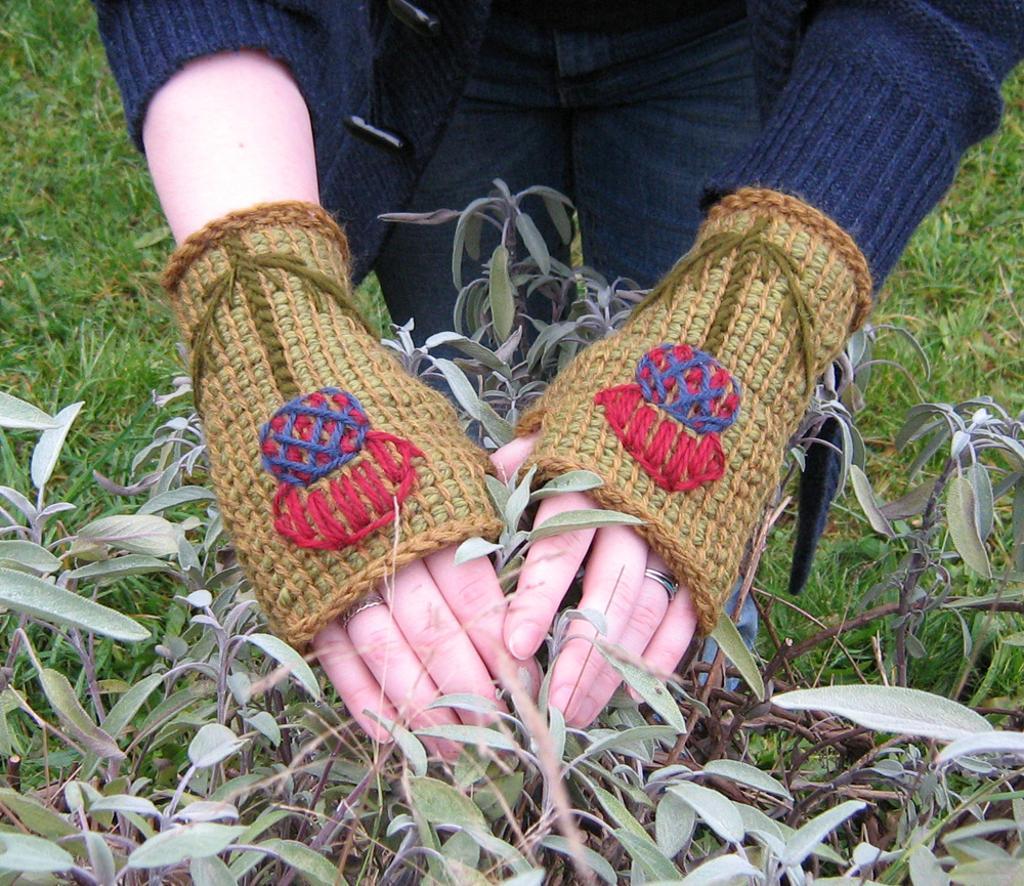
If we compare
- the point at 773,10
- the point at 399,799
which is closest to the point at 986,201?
the point at 773,10

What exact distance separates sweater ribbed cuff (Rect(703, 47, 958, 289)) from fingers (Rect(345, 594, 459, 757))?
48 centimetres

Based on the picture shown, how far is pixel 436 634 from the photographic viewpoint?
2.23 ft

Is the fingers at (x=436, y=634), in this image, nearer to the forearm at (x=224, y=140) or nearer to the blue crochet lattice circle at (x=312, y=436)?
the blue crochet lattice circle at (x=312, y=436)

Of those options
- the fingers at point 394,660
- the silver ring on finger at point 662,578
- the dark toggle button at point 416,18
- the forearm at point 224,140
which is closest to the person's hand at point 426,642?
the fingers at point 394,660

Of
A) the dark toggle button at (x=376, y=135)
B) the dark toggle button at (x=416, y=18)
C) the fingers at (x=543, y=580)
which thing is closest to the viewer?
the fingers at (x=543, y=580)

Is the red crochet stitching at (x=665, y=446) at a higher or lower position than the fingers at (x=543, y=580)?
higher

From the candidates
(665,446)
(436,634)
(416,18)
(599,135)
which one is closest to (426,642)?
(436,634)

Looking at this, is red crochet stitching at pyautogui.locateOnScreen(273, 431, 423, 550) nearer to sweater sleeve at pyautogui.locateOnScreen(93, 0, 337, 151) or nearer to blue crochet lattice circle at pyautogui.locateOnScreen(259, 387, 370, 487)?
blue crochet lattice circle at pyautogui.locateOnScreen(259, 387, 370, 487)

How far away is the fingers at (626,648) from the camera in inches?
27.1

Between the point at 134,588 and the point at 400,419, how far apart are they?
0.81 meters

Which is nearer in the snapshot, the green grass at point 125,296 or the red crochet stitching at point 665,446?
the red crochet stitching at point 665,446

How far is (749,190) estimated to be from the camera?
2.79ft

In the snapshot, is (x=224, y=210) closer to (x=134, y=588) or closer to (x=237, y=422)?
(x=237, y=422)

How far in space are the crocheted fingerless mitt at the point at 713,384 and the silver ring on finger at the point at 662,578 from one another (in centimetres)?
1
